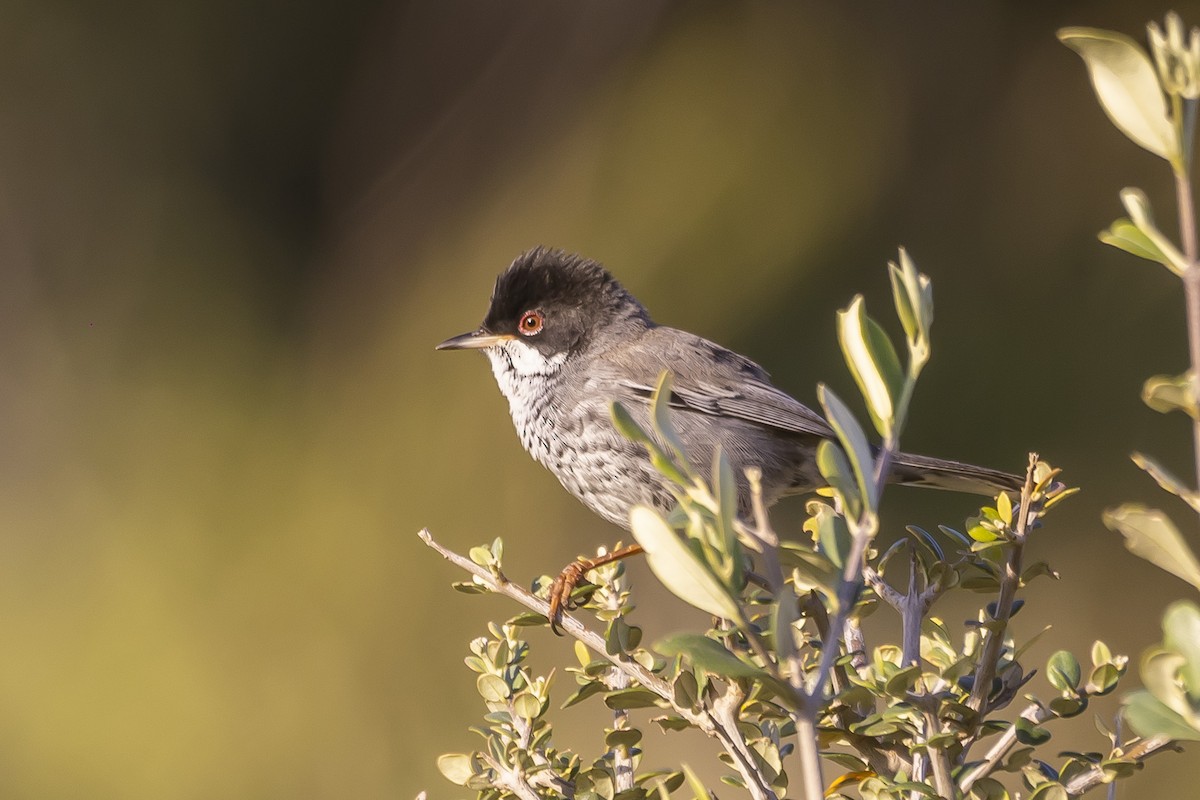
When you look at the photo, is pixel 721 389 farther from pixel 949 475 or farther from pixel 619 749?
pixel 619 749

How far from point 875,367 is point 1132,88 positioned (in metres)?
0.33

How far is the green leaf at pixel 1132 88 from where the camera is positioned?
39.9 inches

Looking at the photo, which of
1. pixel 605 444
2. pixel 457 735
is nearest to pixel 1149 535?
pixel 605 444

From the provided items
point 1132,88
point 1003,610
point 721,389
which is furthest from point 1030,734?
point 721,389

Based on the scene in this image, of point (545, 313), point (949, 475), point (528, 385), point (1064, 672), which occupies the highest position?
point (545, 313)

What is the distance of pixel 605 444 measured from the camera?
3.17m

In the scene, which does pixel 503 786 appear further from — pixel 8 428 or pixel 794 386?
pixel 8 428

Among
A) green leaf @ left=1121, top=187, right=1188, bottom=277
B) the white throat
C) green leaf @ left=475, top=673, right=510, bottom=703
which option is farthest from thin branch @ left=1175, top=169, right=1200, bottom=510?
the white throat

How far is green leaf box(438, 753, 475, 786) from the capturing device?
1.71 m

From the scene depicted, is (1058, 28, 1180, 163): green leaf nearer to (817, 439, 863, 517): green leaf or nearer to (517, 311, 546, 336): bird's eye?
(817, 439, 863, 517): green leaf

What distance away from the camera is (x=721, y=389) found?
3.53m

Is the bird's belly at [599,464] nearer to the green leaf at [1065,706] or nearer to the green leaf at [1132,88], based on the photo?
the green leaf at [1065,706]

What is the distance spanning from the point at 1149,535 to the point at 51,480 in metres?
5.63

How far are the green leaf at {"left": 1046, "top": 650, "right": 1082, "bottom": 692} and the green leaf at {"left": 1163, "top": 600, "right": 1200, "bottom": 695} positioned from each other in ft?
1.87
